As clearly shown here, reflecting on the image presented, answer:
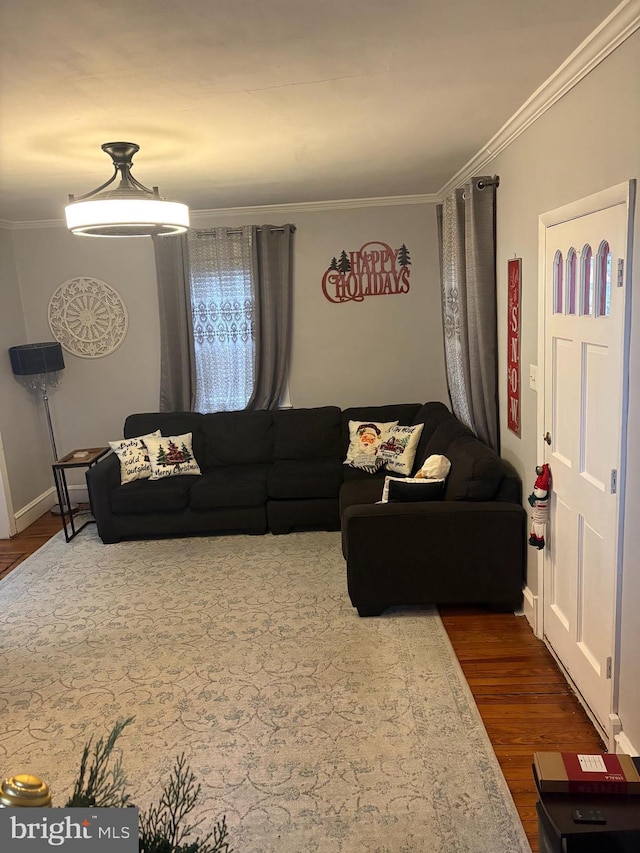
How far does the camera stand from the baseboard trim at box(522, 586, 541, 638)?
3.30m

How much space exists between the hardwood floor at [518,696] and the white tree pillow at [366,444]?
1509mm

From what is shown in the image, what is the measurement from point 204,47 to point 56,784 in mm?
2667

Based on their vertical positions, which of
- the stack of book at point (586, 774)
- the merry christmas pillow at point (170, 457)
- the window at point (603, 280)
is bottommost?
the stack of book at point (586, 774)

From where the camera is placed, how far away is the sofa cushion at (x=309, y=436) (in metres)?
5.25

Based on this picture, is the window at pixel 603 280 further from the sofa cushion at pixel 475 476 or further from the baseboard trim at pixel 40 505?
the baseboard trim at pixel 40 505

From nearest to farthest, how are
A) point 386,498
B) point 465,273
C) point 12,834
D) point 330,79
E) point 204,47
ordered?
point 12,834 → point 204,47 → point 330,79 → point 386,498 → point 465,273

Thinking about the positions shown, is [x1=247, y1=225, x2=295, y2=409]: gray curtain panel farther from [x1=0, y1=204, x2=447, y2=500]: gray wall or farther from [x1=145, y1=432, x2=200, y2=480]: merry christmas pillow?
[x1=145, y1=432, x2=200, y2=480]: merry christmas pillow

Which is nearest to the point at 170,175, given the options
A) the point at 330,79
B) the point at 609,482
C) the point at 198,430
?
the point at 330,79

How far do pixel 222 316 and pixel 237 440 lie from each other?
112cm

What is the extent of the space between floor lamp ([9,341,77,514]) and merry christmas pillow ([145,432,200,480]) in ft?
2.61

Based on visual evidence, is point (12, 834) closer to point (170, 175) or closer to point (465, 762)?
point (465, 762)

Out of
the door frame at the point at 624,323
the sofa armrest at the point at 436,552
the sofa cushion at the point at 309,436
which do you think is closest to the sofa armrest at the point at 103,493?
the sofa cushion at the point at 309,436

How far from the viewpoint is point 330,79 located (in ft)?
7.48

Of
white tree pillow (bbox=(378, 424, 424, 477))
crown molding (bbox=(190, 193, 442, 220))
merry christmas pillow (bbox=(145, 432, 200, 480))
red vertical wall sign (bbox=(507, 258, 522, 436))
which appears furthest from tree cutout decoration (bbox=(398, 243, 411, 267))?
merry christmas pillow (bbox=(145, 432, 200, 480))
